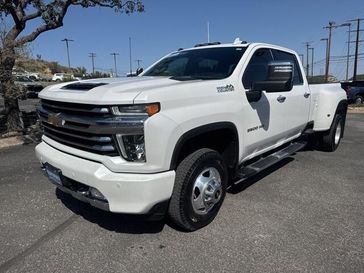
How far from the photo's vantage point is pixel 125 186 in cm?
303

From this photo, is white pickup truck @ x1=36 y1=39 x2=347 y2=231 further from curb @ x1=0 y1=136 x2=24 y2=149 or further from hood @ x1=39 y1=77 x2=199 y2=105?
curb @ x1=0 y1=136 x2=24 y2=149

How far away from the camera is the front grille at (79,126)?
3.07 m

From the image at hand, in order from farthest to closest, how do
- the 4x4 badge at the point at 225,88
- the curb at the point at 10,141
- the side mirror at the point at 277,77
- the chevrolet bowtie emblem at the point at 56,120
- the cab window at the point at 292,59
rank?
the curb at the point at 10,141 < the cab window at the point at 292,59 < the side mirror at the point at 277,77 < the 4x4 badge at the point at 225,88 < the chevrolet bowtie emblem at the point at 56,120

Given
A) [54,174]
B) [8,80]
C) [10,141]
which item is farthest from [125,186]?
[8,80]

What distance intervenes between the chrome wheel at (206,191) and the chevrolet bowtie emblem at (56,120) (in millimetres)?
1395

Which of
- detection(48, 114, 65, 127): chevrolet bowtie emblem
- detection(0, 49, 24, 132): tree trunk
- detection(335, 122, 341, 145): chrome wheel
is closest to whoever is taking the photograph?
detection(48, 114, 65, 127): chevrolet bowtie emblem

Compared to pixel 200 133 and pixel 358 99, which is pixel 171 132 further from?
pixel 358 99

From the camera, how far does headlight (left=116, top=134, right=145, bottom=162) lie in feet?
9.81

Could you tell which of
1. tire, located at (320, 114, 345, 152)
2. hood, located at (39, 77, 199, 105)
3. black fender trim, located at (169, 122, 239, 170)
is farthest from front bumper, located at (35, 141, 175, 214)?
tire, located at (320, 114, 345, 152)

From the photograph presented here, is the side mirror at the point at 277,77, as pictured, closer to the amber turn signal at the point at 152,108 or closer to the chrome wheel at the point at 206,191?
the chrome wheel at the point at 206,191

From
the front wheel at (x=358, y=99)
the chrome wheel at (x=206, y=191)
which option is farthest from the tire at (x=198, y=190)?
the front wheel at (x=358, y=99)

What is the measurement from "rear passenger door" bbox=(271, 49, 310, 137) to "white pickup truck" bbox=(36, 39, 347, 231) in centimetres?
21

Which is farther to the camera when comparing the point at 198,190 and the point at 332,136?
the point at 332,136

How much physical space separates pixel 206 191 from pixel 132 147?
3.37 ft
